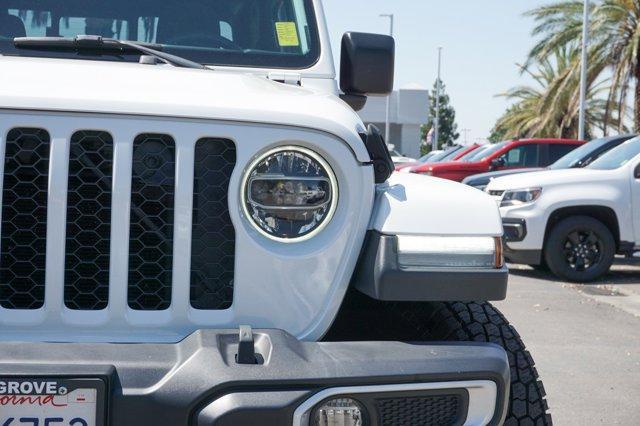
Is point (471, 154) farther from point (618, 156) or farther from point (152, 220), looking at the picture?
point (152, 220)

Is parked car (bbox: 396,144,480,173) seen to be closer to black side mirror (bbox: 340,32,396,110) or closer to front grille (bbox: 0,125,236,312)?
black side mirror (bbox: 340,32,396,110)

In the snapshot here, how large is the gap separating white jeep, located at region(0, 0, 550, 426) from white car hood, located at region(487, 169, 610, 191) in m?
7.62

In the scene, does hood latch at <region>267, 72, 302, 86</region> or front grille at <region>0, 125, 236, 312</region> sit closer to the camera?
front grille at <region>0, 125, 236, 312</region>

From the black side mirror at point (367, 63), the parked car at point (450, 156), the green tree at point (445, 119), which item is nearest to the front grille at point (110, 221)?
the black side mirror at point (367, 63)

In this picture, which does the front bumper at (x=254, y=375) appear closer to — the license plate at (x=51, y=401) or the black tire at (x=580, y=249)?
the license plate at (x=51, y=401)

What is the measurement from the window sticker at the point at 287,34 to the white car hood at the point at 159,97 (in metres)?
1.00

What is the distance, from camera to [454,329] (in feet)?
9.12

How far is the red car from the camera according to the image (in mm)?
16781

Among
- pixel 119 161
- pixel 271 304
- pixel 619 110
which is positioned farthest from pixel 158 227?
pixel 619 110

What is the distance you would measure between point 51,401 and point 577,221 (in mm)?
8530

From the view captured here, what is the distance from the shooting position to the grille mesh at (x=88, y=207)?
2.41m

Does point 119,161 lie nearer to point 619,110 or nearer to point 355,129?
point 355,129

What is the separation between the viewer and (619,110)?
955 inches

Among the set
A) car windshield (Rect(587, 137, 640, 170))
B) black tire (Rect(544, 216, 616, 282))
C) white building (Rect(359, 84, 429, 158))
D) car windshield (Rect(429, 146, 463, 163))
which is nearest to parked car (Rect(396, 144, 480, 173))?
car windshield (Rect(429, 146, 463, 163))
